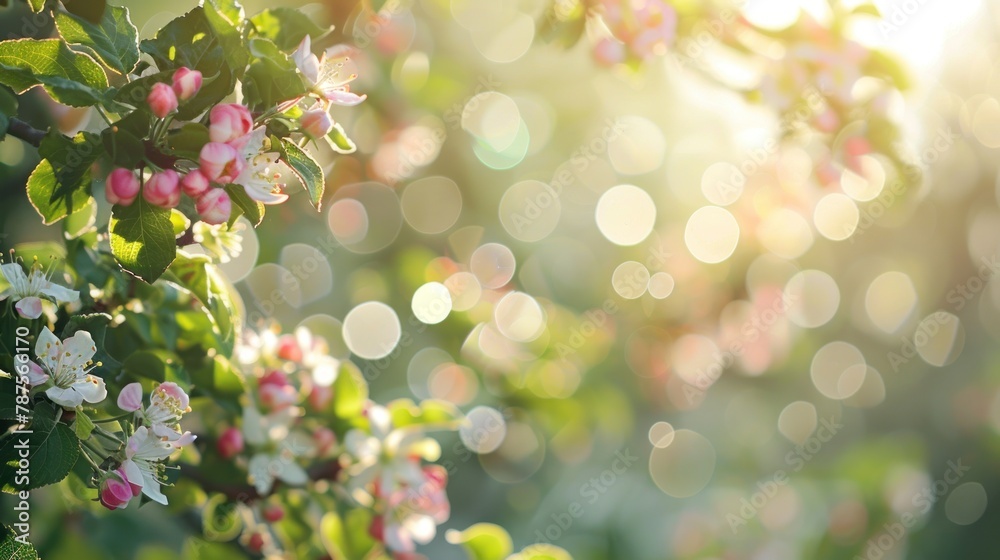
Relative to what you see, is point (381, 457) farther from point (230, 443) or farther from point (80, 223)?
point (80, 223)

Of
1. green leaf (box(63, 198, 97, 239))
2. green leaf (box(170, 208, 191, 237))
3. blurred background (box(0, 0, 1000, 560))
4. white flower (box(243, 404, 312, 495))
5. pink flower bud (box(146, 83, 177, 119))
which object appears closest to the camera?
pink flower bud (box(146, 83, 177, 119))

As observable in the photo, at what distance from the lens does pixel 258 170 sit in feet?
2.10

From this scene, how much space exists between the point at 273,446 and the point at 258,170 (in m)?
0.42

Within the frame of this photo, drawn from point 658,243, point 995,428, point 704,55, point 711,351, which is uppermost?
point 704,55

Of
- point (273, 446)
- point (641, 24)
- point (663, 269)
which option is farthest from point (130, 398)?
point (663, 269)

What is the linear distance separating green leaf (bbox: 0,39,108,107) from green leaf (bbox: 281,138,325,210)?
0.14m

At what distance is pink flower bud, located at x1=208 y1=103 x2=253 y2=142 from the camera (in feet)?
1.94

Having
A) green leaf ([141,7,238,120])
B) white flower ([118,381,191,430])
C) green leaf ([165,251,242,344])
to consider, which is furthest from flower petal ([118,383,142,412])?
green leaf ([141,7,238,120])

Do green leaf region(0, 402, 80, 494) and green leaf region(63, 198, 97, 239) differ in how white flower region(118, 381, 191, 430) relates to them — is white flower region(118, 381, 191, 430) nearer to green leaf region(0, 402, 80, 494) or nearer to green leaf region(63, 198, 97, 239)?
green leaf region(0, 402, 80, 494)

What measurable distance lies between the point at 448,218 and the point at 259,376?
155 cm

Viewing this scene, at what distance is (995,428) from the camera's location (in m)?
3.43

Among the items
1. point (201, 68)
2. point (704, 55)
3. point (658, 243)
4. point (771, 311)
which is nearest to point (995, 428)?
point (771, 311)

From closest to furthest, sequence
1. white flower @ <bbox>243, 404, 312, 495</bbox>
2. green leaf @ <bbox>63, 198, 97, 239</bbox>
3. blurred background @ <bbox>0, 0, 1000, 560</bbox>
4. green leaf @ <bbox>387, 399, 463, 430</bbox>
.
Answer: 1. green leaf @ <bbox>63, 198, 97, 239</bbox>
2. white flower @ <bbox>243, 404, 312, 495</bbox>
3. green leaf @ <bbox>387, 399, 463, 430</bbox>
4. blurred background @ <bbox>0, 0, 1000, 560</bbox>

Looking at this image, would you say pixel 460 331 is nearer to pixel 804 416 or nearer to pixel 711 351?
pixel 711 351
